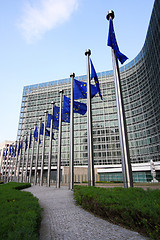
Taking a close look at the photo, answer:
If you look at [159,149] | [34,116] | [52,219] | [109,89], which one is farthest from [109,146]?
[52,219]

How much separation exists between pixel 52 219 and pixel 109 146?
50261mm

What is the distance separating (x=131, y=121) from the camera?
184 feet

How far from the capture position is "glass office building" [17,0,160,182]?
45578mm

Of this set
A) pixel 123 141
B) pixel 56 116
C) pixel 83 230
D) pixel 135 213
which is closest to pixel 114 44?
pixel 123 141

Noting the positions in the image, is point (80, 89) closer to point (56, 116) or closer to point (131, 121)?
point (56, 116)

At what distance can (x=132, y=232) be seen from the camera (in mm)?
4289

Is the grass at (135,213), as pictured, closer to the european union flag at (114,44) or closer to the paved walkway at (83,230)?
the paved walkway at (83,230)

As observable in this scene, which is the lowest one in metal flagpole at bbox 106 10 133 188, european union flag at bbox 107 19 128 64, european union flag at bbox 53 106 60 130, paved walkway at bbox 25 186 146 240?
paved walkway at bbox 25 186 146 240

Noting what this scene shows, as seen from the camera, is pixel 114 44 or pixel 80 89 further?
pixel 80 89

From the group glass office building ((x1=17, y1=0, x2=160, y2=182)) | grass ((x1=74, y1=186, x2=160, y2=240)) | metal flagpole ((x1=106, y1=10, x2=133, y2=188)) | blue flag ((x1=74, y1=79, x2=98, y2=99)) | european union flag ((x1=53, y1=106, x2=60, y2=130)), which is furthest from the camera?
glass office building ((x1=17, y1=0, x2=160, y2=182))

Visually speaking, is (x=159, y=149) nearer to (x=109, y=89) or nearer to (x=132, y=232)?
(x=109, y=89)

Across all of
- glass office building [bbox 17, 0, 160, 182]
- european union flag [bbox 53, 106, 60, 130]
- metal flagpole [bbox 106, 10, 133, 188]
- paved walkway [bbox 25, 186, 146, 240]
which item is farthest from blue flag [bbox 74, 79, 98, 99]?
glass office building [bbox 17, 0, 160, 182]

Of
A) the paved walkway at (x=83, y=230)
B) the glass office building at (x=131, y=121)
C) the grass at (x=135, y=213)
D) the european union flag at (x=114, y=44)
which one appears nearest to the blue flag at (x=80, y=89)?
the european union flag at (x=114, y=44)

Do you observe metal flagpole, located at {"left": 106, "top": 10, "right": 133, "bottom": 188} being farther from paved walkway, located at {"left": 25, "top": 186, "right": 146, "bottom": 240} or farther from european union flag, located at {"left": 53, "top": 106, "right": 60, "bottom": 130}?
european union flag, located at {"left": 53, "top": 106, "right": 60, "bottom": 130}
